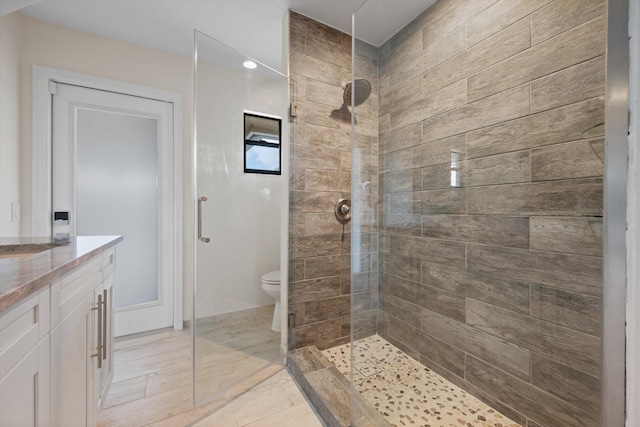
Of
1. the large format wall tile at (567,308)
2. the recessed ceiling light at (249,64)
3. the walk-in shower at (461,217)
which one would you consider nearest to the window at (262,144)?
the walk-in shower at (461,217)

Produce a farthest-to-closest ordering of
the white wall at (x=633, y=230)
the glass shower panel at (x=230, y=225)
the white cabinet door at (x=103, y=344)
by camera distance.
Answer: the glass shower panel at (x=230, y=225) < the white cabinet door at (x=103, y=344) < the white wall at (x=633, y=230)

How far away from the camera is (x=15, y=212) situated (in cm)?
182

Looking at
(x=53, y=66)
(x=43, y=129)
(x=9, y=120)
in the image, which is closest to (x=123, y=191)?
(x=43, y=129)

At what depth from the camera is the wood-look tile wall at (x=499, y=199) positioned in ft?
3.55

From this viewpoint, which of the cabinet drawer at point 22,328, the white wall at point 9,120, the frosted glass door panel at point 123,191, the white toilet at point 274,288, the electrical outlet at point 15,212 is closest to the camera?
the cabinet drawer at point 22,328

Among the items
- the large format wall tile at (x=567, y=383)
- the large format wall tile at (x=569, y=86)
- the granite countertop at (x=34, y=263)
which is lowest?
the large format wall tile at (x=567, y=383)

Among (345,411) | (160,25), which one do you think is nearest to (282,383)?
(345,411)

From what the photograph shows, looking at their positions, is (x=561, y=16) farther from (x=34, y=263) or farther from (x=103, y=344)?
(x=103, y=344)

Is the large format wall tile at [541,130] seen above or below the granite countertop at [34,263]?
above

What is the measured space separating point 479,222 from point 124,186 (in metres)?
2.68

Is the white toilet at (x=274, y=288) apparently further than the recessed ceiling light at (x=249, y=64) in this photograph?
Yes

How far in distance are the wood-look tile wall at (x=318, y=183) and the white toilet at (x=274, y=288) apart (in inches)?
4.2

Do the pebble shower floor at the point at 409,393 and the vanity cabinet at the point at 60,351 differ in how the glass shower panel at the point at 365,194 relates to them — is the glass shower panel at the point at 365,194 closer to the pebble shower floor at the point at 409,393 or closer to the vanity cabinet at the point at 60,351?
the pebble shower floor at the point at 409,393

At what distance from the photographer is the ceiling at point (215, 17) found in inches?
63.0
